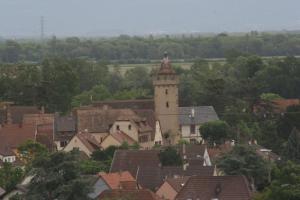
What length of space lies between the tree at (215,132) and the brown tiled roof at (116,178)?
18142 mm

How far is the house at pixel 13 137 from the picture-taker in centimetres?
5731

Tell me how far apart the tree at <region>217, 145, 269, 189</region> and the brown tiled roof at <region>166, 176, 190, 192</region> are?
2423 millimetres

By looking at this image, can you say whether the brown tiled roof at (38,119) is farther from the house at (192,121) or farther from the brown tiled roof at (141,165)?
the brown tiled roof at (141,165)

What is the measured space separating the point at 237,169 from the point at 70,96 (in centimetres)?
3435

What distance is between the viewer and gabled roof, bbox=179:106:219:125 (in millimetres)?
69131

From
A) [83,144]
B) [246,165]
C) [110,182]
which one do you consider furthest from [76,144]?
[110,182]

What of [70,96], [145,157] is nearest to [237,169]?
[145,157]

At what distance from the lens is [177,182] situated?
45656 millimetres

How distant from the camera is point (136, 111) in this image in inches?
2603

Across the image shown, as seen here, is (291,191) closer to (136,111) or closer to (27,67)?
(136,111)

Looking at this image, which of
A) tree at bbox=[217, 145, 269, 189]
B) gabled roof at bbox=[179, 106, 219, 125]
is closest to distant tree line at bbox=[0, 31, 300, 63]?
gabled roof at bbox=[179, 106, 219, 125]

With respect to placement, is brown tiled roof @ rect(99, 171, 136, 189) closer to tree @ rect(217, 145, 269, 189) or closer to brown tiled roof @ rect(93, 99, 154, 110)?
tree @ rect(217, 145, 269, 189)

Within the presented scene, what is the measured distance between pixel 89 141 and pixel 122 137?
6.88 ft

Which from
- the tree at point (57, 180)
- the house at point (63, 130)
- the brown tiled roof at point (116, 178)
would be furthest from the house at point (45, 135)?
the tree at point (57, 180)
